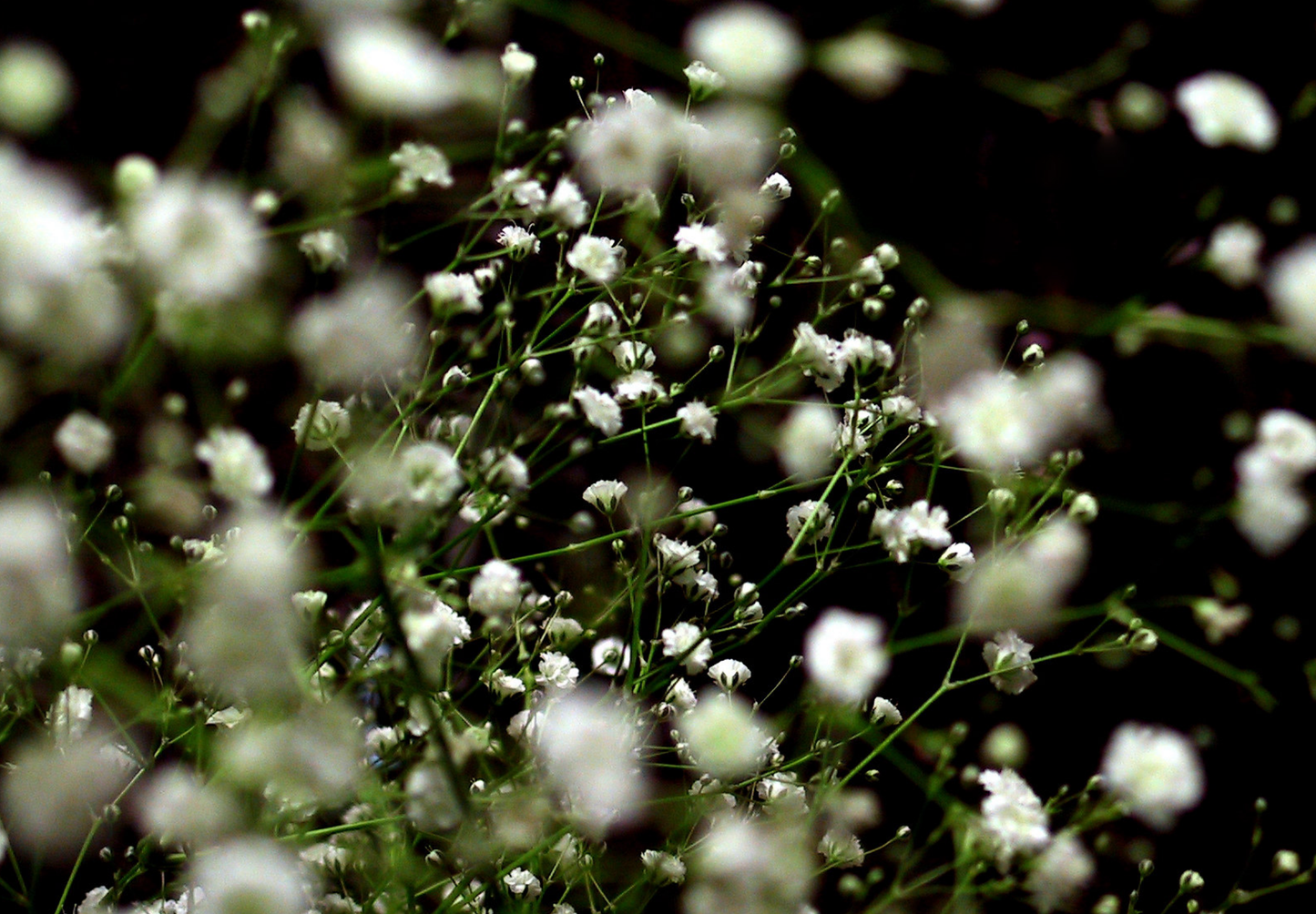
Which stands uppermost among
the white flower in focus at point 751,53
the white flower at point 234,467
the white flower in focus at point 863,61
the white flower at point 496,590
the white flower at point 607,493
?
the white flower in focus at point 751,53

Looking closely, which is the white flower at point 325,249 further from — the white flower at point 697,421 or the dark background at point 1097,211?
the dark background at point 1097,211

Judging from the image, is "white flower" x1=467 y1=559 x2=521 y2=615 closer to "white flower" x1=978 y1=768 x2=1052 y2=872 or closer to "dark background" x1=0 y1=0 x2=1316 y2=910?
"white flower" x1=978 y1=768 x2=1052 y2=872

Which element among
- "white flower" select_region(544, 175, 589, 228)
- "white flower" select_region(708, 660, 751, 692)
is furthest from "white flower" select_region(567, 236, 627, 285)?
"white flower" select_region(708, 660, 751, 692)

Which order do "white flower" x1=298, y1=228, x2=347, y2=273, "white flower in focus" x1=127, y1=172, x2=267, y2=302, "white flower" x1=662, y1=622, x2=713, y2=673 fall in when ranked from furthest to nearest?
"white flower" x1=662, y1=622, x2=713, y2=673 < "white flower" x1=298, y1=228, x2=347, y2=273 < "white flower in focus" x1=127, y1=172, x2=267, y2=302

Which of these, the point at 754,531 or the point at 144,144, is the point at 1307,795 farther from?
the point at 144,144

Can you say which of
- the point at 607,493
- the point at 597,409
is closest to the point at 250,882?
the point at 597,409

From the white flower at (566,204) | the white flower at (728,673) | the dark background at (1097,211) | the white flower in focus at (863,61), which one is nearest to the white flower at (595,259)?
the white flower at (566,204)

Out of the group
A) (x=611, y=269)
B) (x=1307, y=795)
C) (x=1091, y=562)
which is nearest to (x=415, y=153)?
(x=611, y=269)
